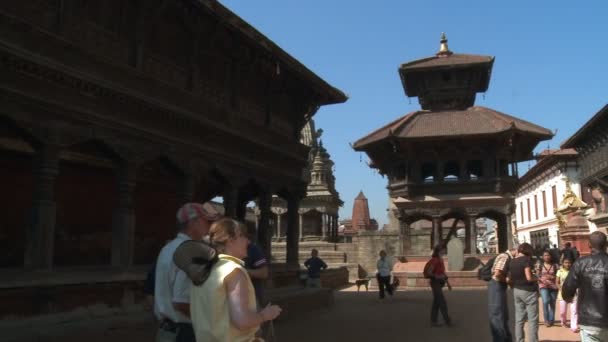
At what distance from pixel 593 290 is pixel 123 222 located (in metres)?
6.80

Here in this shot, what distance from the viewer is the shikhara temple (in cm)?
2453

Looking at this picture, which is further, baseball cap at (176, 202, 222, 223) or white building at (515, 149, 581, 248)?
white building at (515, 149, 581, 248)

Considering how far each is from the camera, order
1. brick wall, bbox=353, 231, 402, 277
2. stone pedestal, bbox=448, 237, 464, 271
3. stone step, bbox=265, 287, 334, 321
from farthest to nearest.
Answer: brick wall, bbox=353, 231, 402, 277 < stone pedestal, bbox=448, 237, 464, 271 < stone step, bbox=265, 287, 334, 321

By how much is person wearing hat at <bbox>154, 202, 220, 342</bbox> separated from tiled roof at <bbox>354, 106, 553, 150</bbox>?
2191cm

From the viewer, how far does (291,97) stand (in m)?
14.9

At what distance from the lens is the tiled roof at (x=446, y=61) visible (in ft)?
94.5

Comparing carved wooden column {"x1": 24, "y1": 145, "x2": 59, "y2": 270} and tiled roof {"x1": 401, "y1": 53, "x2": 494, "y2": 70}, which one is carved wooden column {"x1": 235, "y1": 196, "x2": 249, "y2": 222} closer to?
carved wooden column {"x1": 24, "y1": 145, "x2": 59, "y2": 270}

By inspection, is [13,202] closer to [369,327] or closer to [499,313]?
[369,327]

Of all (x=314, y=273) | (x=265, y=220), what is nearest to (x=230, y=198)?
(x=265, y=220)

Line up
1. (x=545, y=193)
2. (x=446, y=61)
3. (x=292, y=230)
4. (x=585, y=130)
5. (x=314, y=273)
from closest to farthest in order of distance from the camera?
(x=292, y=230), (x=314, y=273), (x=446, y=61), (x=585, y=130), (x=545, y=193)

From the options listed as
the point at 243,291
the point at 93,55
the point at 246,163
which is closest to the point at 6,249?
the point at 93,55

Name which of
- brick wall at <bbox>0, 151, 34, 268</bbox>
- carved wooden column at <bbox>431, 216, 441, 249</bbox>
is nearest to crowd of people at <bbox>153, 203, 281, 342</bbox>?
brick wall at <bbox>0, 151, 34, 268</bbox>

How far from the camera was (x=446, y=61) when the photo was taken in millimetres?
29375

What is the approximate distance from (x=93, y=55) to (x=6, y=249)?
12.1 ft
